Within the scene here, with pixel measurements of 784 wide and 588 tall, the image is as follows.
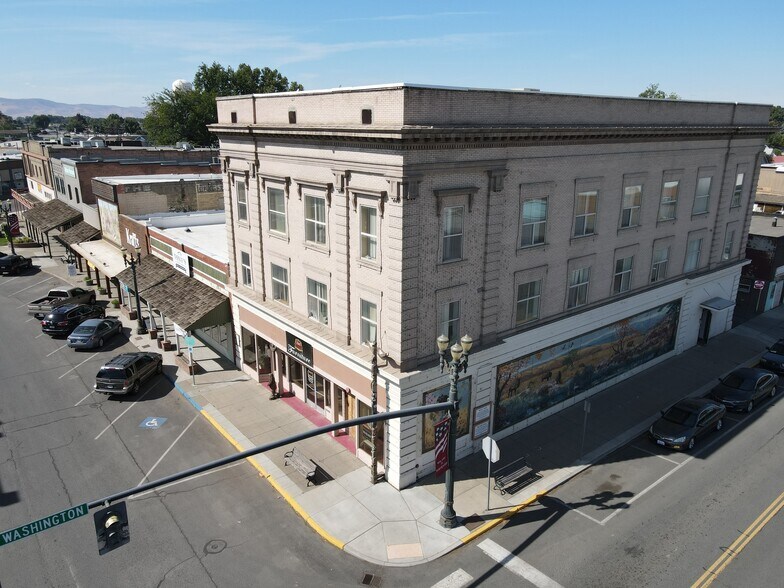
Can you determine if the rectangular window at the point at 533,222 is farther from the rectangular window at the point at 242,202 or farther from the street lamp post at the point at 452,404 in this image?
the rectangular window at the point at 242,202

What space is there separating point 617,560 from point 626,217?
16.1 meters

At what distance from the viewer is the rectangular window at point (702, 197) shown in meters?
30.3

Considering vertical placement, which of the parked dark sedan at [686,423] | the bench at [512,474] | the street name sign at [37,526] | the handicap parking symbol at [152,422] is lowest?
the handicap parking symbol at [152,422]

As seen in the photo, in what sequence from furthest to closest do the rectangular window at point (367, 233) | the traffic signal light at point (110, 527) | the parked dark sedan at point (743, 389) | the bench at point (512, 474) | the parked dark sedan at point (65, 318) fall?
the parked dark sedan at point (65, 318), the parked dark sedan at point (743, 389), the bench at point (512, 474), the rectangular window at point (367, 233), the traffic signal light at point (110, 527)

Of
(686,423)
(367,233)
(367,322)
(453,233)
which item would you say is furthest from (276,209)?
(686,423)

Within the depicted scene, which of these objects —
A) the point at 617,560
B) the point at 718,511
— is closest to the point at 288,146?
the point at 617,560

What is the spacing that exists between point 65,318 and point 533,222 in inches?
1187

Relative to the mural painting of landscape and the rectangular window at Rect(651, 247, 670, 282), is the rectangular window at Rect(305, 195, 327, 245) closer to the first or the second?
the mural painting of landscape

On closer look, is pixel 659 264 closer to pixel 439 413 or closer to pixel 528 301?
pixel 528 301

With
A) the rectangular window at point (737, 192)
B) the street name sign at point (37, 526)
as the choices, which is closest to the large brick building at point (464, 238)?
the rectangular window at point (737, 192)

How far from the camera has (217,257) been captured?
3047 cm

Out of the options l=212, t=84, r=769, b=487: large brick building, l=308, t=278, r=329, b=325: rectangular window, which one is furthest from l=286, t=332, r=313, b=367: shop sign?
l=308, t=278, r=329, b=325: rectangular window

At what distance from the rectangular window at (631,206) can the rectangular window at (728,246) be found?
10.8m

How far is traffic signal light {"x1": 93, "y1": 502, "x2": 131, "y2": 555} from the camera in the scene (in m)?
10.6
